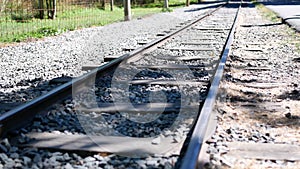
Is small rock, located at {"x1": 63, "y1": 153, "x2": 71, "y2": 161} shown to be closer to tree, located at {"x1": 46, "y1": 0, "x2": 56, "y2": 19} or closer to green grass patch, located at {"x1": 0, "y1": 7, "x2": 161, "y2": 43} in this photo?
green grass patch, located at {"x1": 0, "y1": 7, "x2": 161, "y2": 43}

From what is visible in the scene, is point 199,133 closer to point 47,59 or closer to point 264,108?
point 264,108

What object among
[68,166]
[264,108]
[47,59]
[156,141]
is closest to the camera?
[68,166]

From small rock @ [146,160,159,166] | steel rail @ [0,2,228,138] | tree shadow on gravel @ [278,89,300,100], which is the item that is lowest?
tree shadow on gravel @ [278,89,300,100]

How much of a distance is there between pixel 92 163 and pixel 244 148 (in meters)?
1.05

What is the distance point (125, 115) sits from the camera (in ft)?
12.7

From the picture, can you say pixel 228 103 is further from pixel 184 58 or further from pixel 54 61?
pixel 54 61

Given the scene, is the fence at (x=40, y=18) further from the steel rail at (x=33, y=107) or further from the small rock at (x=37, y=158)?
the small rock at (x=37, y=158)

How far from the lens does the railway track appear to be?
10.1 feet

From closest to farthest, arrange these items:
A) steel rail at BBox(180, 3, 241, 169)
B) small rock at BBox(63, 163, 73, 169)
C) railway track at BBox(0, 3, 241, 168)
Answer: steel rail at BBox(180, 3, 241, 169) → small rock at BBox(63, 163, 73, 169) → railway track at BBox(0, 3, 241, 168)

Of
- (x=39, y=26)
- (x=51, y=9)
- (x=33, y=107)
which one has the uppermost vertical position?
(x=51, y=9)

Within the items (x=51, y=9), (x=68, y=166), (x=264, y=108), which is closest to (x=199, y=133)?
(x=68, y=166)

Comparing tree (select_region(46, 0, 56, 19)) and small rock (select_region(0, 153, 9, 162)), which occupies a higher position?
tree (select_region(46, 0, 56, 19))

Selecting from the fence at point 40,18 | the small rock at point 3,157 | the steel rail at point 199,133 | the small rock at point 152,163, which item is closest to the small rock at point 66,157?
the small rock at point 3,157

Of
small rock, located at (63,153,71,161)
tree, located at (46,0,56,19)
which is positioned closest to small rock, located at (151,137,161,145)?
small rock, located at (63,153,71,161)
